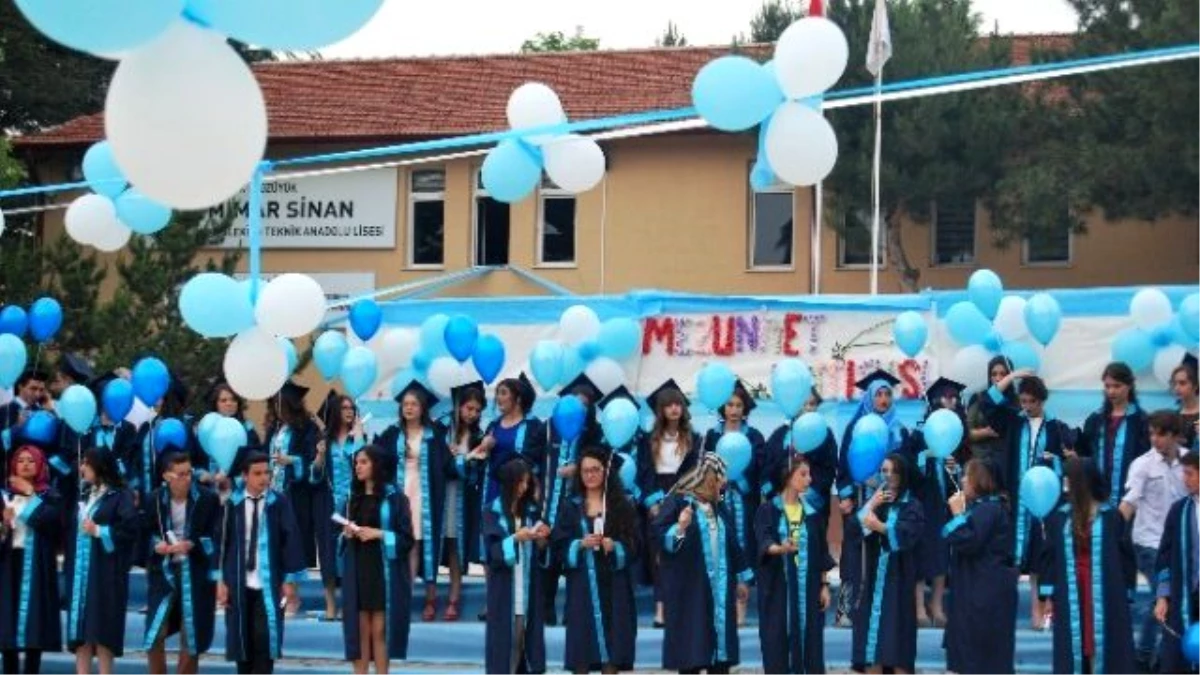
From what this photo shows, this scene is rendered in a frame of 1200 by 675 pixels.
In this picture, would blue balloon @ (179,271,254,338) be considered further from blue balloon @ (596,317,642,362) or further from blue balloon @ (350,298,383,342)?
blue balloon @ (596,317,642,362)

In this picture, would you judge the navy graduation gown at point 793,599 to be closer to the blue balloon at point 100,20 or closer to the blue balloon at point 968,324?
the blue balloon at point 968,324

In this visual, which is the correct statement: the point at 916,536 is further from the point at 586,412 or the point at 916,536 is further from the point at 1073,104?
the point at 1073,104

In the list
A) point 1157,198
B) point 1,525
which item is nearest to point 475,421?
point 1,525

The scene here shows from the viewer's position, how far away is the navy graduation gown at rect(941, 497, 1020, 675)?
11297 mm

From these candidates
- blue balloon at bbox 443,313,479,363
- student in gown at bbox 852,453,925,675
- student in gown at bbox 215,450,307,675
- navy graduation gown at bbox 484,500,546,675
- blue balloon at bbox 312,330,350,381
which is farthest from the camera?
blue balloon at bbox 312,330,350,381

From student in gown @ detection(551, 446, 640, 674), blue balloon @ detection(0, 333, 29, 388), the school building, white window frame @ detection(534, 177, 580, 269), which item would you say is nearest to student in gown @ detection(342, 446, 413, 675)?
student in gown @ detection(551, 446, 640, 674)

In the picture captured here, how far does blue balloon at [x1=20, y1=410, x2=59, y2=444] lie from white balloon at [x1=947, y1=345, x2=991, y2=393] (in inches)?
229

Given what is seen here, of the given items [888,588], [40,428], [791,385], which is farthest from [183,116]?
[40,428]

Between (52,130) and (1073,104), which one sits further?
(52,130)

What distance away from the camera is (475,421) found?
14.0 metres

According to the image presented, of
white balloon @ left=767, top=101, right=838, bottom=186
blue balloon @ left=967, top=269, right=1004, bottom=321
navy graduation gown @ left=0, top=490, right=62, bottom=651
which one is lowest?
navy graduation gown @ left=0, top=490, right=62, bottom=651

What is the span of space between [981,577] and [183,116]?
6.85 meters

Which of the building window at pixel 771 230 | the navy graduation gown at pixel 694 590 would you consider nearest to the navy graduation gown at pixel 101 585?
the navy graduation gown at pixel 694 590

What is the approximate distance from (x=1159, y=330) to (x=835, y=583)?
8.64ft
